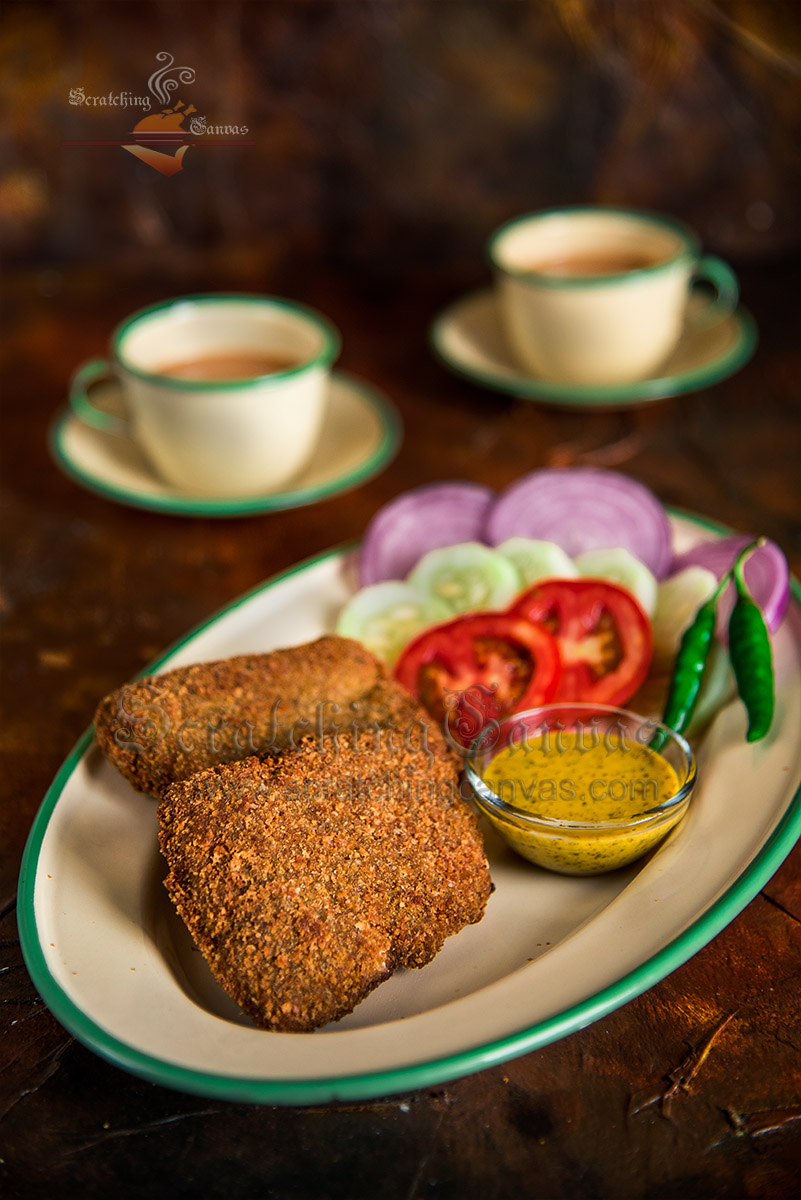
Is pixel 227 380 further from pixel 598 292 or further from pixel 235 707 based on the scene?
pixel 235 707

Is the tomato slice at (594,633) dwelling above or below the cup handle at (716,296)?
below

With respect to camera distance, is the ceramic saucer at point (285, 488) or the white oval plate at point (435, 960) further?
the ceramic saucer at point (285, 488)

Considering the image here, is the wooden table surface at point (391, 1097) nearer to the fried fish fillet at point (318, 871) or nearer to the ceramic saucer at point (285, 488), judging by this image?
the ceramic saucer at point (285, 488)

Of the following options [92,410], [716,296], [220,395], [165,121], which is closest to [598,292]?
[716,296]

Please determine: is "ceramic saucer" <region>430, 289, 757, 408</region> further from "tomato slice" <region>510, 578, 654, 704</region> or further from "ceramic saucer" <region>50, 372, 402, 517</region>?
"tomato slice" <region>510, 578, 654, 704</region>

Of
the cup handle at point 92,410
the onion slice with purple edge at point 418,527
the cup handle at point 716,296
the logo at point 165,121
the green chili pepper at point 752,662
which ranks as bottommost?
the cup handle at point 92,410

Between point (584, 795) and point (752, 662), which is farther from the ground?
point (752, 662)

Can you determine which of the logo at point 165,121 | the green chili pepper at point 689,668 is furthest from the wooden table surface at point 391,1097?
the logo at point 165,121
